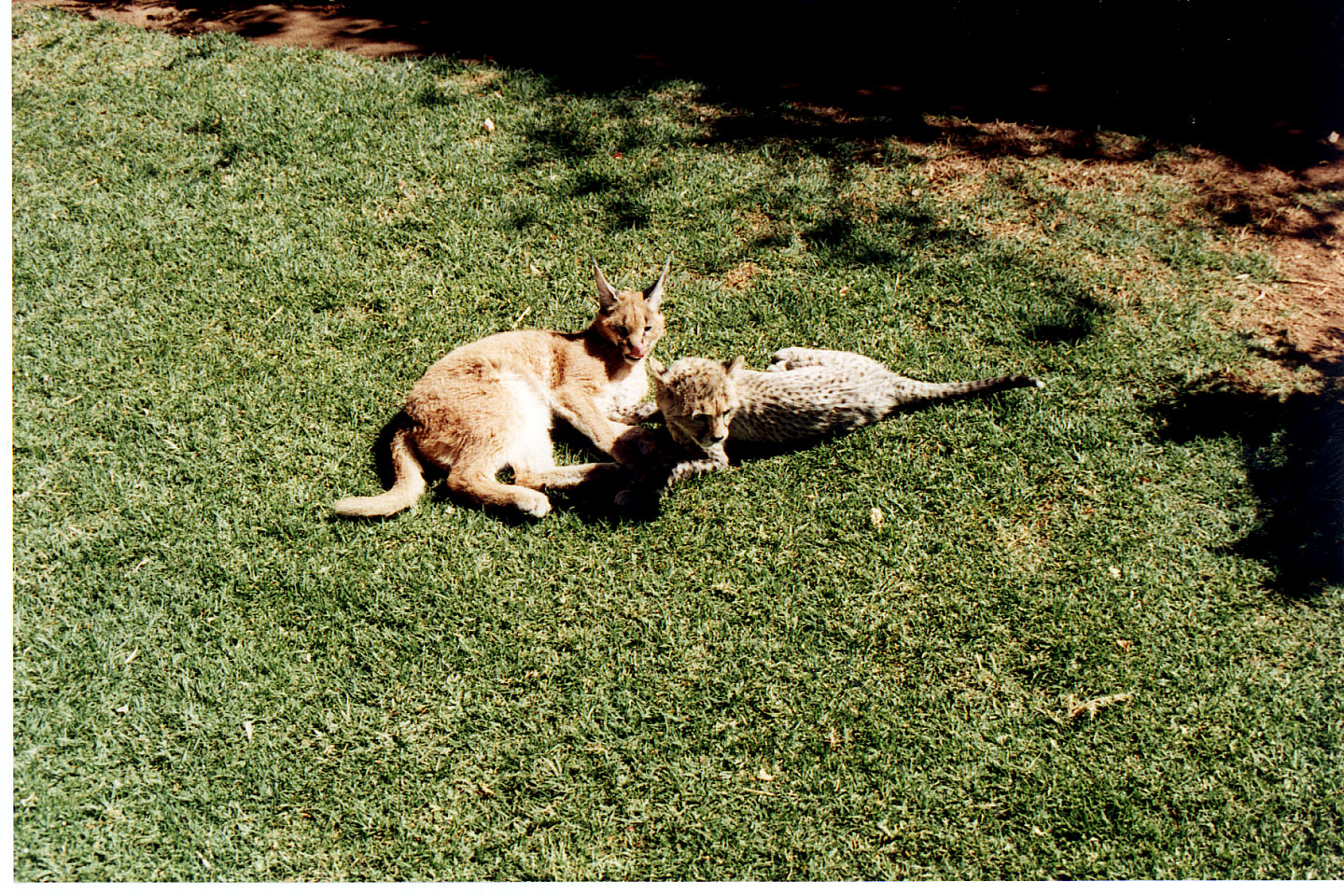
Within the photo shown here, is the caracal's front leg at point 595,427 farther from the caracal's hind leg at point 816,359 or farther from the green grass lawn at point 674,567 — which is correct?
the caracal's hind leg at point 816,359

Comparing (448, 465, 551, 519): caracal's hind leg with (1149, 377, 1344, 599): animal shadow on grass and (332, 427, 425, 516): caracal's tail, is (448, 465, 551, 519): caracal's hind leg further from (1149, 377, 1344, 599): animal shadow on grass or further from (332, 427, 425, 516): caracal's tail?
(1149, 377, 1344, 599): animal shadow on grass

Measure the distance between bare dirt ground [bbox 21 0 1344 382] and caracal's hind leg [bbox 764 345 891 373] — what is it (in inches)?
109

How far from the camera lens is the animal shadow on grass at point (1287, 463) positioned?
3803 mm

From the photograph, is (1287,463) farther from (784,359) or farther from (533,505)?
(533,505)

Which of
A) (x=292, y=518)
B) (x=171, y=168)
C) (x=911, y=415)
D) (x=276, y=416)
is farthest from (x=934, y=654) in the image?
(x=171, y=168)

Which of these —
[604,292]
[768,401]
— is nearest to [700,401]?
[768,401]

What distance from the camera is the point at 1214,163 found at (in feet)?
20.6

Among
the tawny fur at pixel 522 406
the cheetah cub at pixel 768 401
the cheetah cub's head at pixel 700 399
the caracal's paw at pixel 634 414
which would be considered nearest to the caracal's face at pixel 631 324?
the tawny fur at pixel 522 406

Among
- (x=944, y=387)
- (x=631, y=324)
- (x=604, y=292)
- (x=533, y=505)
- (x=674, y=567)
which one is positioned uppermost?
(x=604, y=292)

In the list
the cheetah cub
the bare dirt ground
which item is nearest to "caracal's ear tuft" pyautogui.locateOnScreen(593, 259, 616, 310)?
the cheetah cub

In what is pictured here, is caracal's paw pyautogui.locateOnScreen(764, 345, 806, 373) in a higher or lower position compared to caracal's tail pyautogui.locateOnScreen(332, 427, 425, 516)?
higher

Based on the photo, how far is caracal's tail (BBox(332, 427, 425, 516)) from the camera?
394cm

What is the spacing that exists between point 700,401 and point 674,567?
88 centimetres

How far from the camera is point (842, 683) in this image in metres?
3.50
